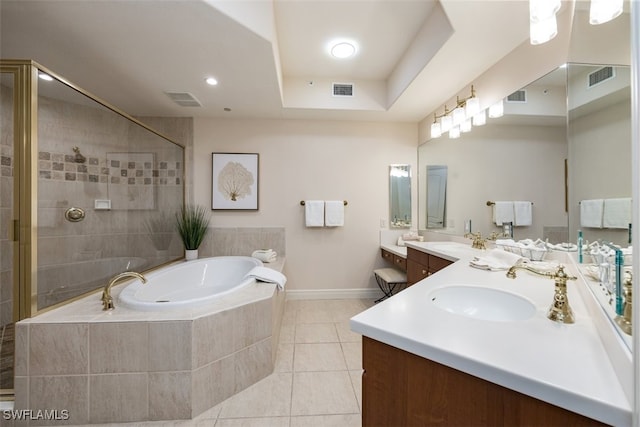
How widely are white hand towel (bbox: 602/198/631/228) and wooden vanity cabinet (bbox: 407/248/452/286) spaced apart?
1.10 metres

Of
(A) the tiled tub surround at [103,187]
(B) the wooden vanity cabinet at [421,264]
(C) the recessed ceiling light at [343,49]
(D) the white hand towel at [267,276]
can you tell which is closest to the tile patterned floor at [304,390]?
(D) the white hand towel at [267,276]

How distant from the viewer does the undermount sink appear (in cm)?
105

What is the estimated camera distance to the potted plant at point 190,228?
2.91 metres

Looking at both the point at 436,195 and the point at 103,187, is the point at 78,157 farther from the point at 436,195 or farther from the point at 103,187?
the point at 436,195

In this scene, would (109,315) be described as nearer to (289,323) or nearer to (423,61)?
(289,323)

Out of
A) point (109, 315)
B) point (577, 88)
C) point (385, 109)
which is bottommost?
point (109, 315)

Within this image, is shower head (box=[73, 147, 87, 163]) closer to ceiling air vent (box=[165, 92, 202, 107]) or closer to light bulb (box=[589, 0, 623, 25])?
ceiling air vent (box=[165, 92, 202, 107])

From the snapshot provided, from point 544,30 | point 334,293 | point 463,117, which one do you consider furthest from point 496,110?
point 334,293

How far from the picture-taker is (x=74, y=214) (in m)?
1.98

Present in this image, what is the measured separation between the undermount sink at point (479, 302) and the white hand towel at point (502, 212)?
42.8 inches

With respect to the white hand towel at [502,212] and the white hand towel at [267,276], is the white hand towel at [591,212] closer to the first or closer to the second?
the white hand towel at [502,212]

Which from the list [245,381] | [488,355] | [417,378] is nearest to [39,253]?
[245,381]

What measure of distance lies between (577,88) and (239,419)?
246 cm

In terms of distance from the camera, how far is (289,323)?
2.50 meters
